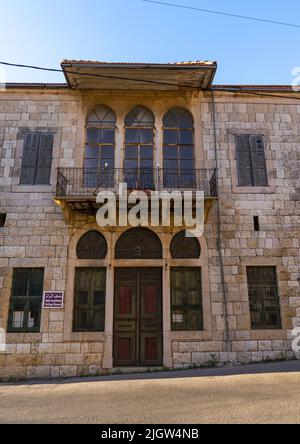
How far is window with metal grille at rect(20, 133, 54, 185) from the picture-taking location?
10.1 m

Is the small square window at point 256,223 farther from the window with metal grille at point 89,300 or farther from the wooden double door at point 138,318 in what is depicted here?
the window with metal grille at point 89,300

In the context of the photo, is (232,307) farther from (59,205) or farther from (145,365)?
(59,205)

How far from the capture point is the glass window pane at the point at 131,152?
1048 cm

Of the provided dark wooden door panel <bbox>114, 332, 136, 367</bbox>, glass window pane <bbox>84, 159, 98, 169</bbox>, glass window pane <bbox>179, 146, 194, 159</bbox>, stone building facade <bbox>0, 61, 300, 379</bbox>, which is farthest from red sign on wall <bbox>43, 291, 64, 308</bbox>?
glass window pane <bbox>179, 146, 194, 159</bbox>

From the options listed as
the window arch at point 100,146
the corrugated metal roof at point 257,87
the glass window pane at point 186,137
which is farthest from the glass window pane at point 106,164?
the corrugated metal roof at point 257,87

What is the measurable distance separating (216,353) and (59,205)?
5.85 metres

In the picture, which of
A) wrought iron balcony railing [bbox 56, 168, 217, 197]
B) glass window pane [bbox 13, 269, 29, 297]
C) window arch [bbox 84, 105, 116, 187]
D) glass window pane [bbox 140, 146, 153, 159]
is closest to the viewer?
glass window pane [bbox 13, 269, 29, 297]

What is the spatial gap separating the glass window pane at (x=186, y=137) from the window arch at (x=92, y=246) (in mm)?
3872

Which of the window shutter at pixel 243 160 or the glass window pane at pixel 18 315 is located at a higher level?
the window shutter at pixel 243 160

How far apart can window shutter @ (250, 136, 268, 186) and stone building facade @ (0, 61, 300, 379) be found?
0.12 m

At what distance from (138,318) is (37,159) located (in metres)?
5.50

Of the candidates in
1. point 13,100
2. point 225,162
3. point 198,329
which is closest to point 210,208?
point 225,162

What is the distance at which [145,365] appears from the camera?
889 centimetres

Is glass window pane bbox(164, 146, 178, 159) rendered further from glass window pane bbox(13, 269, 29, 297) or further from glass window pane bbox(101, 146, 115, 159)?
glass window pane bbox(13, 269, 29, 297)
